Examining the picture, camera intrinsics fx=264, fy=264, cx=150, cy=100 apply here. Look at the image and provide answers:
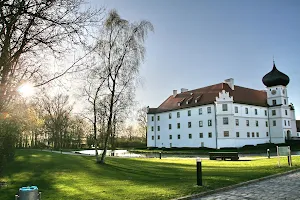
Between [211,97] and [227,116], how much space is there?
17.2 feet

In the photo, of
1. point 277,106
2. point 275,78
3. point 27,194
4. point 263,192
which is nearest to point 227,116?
point 277,106

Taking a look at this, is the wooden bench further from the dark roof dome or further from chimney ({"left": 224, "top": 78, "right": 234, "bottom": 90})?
the dark roof dome

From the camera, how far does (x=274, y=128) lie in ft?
186

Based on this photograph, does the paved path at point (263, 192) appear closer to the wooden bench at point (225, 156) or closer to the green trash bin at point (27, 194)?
the green trash bin at point (27, 194)

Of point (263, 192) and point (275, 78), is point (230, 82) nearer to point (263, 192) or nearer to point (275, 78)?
point (275, 78)

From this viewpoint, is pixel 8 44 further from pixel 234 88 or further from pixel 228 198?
pixel 234 88

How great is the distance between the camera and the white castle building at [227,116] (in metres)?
49.4

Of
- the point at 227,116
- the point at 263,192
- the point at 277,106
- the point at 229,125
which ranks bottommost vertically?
the point at 263,192

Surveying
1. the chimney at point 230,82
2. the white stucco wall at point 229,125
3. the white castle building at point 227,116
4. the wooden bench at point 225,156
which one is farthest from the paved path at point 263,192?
the chimney at point 230,82

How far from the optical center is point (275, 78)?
5569cm

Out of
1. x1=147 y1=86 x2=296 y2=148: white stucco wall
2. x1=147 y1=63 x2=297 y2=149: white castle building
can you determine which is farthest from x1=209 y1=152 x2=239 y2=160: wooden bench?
x1=147 y1=63 x2=297 y2=149: white castle building

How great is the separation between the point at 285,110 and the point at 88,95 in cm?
4932

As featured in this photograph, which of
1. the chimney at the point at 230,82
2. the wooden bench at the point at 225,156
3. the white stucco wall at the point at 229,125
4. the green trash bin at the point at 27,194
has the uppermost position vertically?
the chimney at the point at 230,82

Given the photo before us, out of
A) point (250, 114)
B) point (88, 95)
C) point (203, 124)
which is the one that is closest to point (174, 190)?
point (88, 95)
